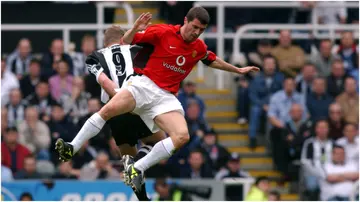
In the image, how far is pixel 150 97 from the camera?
14414mm

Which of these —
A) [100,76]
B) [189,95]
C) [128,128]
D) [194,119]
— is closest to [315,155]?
[194,119]

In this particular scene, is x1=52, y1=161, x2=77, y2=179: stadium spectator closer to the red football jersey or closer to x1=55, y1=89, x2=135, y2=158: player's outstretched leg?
x1=55, y1=89, x2=135, y2=158: player's outstretched leg

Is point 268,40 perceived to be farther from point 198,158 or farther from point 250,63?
point 198,158

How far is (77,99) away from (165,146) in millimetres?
6831

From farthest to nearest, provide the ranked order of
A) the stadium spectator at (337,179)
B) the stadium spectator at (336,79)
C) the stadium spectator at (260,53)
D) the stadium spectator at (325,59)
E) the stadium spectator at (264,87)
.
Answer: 1. the stadium spectator at (325,59)
2. the stadium spectator at (260,53)
3. the stadium spectator at (336,79)
4. the stadium spectator at (264,87)
5. the stadium spectator at (337,179)

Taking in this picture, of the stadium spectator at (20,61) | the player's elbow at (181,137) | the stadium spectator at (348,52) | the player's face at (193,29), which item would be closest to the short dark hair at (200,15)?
the player's face at (193,29)

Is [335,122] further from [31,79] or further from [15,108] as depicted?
[15,108]

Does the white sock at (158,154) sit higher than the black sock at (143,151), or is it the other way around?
the white sock at (158,154)

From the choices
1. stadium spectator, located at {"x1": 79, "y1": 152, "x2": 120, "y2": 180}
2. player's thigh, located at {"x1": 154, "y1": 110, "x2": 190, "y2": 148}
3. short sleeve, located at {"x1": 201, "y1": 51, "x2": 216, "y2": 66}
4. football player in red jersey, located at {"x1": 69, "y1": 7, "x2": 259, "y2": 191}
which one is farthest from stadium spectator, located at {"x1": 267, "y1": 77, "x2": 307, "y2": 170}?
player's thigh, located at {"x1": 154, "y1": 110, "x2": 190, "y2": 148}

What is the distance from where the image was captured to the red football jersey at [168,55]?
14367 millimetres

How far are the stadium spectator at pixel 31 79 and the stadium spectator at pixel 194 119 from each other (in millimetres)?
2466

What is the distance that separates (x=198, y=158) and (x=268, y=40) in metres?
3.52

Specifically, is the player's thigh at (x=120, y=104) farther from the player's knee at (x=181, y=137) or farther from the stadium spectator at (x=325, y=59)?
the stadium spectator at (x=325, y=59)

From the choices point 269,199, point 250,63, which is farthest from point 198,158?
point 250,63
